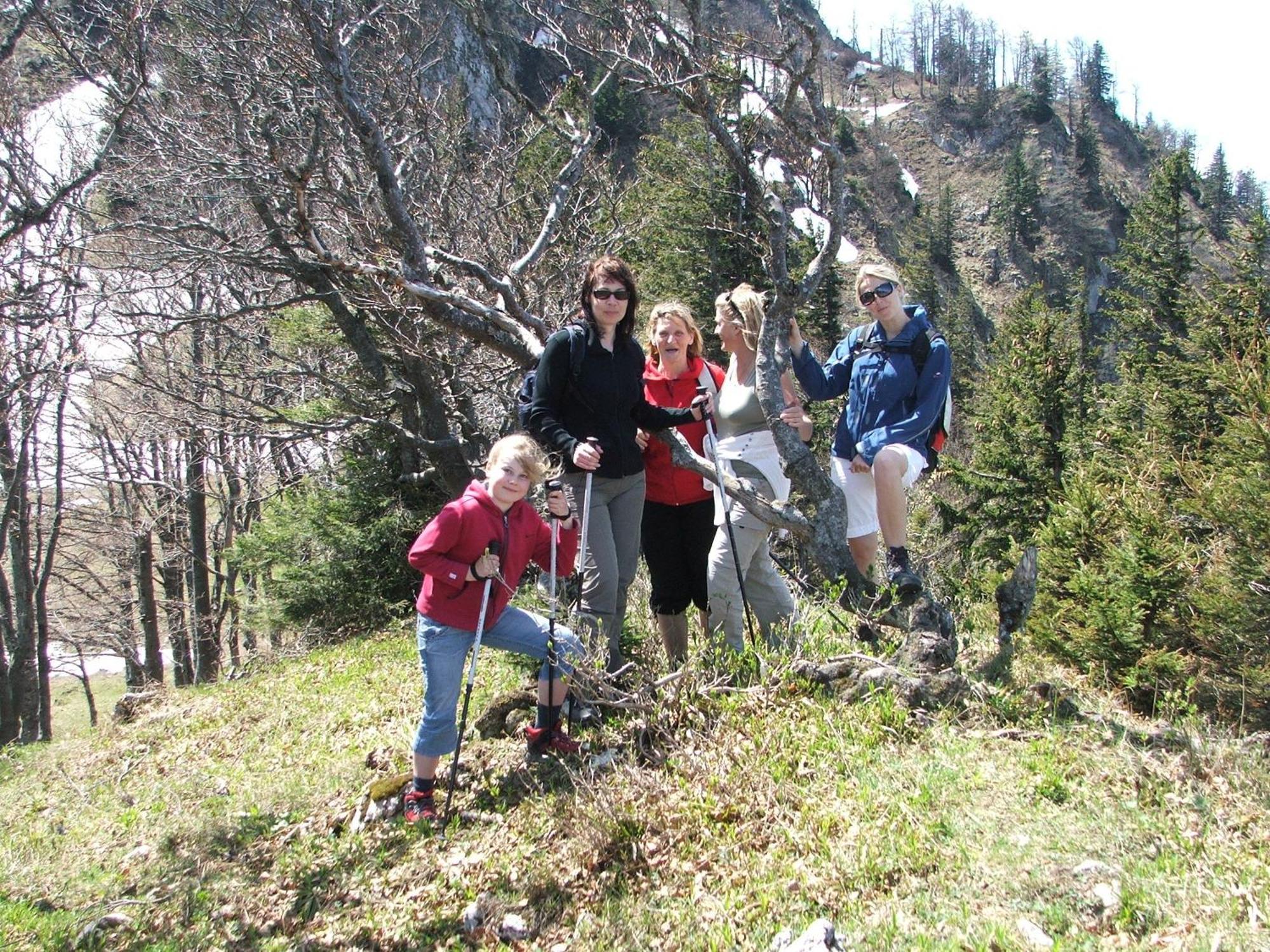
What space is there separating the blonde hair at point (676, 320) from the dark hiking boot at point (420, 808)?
2608mm

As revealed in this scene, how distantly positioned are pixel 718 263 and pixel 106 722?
14650 millimetres

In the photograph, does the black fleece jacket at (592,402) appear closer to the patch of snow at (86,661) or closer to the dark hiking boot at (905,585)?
the dark hiking boot at (905,585)

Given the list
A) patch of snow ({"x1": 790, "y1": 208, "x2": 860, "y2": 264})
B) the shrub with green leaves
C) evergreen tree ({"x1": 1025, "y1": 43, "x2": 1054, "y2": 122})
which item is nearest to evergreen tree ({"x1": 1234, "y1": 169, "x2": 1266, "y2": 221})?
evergreen tree ({"x1": 1025, "y1": 43, "x2": 1054, "y2": 122})

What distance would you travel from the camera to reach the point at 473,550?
3.99 metres

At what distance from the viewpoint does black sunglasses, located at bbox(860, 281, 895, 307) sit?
4340 mm

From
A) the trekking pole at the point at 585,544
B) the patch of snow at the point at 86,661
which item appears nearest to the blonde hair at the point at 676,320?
the trekking pole at the point at 585,544

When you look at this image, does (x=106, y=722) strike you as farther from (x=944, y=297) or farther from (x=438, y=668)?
(x=944, y=297)

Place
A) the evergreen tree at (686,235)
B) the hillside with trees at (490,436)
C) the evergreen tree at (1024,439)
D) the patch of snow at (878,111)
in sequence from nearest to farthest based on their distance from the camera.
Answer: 1. the hillside with trees at (490,436)
2. the evergreen tree at (686,235)
3. the evergreen tree at (1024,439)
4. the patch of snow at (878,111)

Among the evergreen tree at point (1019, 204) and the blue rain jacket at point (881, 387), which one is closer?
the blue rain jacket at point (881, 387)

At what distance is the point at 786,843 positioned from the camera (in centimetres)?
332

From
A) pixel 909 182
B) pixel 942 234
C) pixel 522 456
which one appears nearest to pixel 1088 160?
pixel 909 182

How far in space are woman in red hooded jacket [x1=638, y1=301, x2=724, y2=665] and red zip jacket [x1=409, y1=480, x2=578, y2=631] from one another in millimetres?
730

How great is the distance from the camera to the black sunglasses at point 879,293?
4.34 meters

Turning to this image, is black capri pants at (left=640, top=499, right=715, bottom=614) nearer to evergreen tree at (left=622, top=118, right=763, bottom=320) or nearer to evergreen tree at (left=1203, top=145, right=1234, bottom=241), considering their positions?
evergreen tree at (left=622, top=118, right=763, bottom=320)
